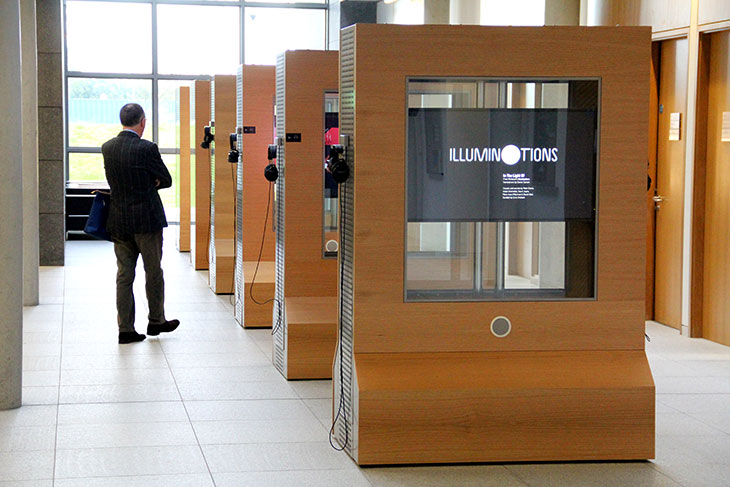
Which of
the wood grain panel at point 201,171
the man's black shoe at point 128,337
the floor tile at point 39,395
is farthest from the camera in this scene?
the wood grain panel at point 201,171

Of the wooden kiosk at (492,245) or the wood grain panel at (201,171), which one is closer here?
the wooden kiosk at (492,245)

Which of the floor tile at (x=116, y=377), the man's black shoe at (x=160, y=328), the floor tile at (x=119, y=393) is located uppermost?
the man's black shoe at (x=160, y=328)

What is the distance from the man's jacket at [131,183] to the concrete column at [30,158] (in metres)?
2.08

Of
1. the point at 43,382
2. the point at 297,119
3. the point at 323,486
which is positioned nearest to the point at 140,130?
the point at 297,119

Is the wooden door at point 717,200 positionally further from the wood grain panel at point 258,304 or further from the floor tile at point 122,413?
the floor tile at point 122,413

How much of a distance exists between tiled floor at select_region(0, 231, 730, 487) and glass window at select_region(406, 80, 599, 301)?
78 cm

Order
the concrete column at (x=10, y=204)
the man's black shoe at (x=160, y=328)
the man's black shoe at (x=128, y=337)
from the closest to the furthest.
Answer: the concrete column at (x=10, y=204)
the man's black shoe at (x=128, y=337)
the man's black shoe at (x=160, y=328)

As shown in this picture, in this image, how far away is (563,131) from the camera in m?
4.54

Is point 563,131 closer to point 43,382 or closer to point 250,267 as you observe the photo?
point 43,382

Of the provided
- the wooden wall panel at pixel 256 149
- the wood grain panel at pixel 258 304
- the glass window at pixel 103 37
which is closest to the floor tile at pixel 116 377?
the wood grain panel at pixel 258 304

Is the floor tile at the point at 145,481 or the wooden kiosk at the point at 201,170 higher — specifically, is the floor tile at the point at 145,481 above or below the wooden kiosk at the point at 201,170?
below

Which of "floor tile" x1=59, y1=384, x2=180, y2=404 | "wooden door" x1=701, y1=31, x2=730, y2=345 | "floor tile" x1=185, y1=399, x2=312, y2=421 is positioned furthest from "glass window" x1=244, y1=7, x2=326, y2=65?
"floor tile" x1=185, y1=399, x2=312, y2=421

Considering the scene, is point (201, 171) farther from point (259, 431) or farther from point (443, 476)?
point (443, 476)

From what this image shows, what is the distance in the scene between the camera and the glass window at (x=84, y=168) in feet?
56.4
